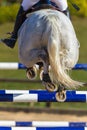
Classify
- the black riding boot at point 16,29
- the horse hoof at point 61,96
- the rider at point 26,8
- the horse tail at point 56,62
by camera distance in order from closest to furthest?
the horse tail at point 56,62, the horse hoof at point 61,96, the rider at point 26,8, the black riding boot at point 16,29

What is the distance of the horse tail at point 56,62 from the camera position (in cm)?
479

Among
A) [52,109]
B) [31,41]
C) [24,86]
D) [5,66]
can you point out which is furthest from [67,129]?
[24,86]

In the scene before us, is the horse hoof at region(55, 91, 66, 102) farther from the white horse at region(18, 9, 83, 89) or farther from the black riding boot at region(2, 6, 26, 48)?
the black riding boot at region(2, 6, 26, 48)

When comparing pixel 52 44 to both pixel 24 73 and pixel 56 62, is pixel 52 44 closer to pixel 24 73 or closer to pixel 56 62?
pixel 56 62

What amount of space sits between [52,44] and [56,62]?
142 mm

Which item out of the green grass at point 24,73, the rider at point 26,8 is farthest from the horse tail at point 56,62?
the green grass at point 24,73

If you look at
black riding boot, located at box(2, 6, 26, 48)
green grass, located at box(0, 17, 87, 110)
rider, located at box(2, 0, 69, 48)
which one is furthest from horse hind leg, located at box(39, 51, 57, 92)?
green grass, located at box(0, 17, 87, 110)

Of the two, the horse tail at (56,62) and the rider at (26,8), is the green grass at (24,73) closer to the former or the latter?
the rider at (26,8)

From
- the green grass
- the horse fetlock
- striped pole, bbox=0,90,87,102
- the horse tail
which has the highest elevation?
the horse tail

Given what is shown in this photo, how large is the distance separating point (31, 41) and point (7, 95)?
47 centimetres

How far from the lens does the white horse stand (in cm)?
480

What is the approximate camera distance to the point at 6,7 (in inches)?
763

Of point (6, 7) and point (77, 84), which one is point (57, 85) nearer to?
point (77, 84)

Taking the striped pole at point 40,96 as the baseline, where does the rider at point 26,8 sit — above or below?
above
